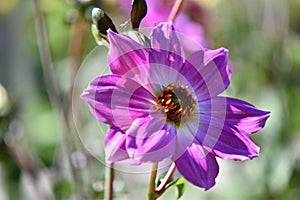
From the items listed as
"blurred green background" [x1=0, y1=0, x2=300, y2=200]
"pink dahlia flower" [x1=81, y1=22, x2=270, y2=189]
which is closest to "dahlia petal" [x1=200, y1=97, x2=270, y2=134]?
"pink dahlia flower" [x1=81, y1=22, x2=270, y2=189]

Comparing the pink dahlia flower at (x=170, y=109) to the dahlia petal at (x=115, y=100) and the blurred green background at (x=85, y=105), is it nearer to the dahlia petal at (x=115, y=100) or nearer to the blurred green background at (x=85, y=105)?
the dahlia petal at (x=115, y=100)

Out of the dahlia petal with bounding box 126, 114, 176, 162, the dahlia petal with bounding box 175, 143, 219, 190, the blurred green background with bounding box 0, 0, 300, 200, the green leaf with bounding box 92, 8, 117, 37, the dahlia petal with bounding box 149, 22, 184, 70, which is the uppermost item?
the green leaf with bounding box 92, 8, 117, 37

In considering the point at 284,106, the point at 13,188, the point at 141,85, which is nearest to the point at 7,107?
the point at 13,188

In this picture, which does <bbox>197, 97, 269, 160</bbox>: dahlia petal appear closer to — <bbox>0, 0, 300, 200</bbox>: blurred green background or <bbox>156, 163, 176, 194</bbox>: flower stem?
<bbox>156, 163, 176, 194</bbox>: flower stem

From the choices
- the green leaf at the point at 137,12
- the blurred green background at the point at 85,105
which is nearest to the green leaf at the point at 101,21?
the green leaf at the point at 137,12

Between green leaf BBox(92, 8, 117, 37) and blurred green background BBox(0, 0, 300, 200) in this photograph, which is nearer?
green leaf BBox(92, 8, 117, 37)

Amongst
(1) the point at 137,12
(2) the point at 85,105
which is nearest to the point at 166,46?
(1) the point at 137,12

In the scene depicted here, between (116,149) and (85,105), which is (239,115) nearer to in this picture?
(116,149)
